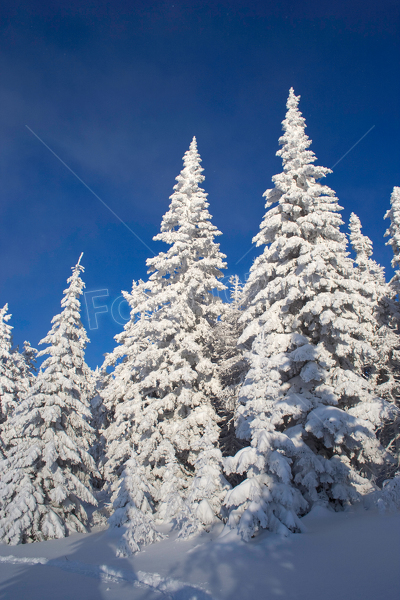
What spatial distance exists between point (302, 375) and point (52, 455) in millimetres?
13103

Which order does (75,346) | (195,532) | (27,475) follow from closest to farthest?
(195,532), (27,475), (75,346)

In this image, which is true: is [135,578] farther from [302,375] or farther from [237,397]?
[237,397]

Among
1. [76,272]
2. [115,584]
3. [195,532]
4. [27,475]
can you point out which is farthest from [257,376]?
[76,272]

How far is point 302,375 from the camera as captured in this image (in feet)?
41.1

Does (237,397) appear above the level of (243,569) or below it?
above

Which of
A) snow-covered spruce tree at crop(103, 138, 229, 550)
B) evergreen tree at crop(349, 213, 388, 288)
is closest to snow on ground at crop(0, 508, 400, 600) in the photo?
snow-covered spruce tree at crop(103, 138, 229, 550)

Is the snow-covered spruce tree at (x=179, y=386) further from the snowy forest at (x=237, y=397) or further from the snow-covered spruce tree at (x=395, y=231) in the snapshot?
the snow-covered spruce tree at (x=395, y=231)

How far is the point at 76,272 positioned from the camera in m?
21.0

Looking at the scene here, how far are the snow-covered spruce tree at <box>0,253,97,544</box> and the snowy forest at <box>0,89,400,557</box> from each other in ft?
0.27

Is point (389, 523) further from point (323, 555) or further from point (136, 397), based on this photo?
point (136, 397)

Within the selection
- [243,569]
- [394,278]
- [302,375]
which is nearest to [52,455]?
[243,569]

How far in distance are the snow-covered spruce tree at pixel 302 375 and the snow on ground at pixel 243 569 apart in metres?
0.84

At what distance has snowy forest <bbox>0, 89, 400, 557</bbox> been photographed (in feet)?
35.7

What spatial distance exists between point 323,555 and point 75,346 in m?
16.7
